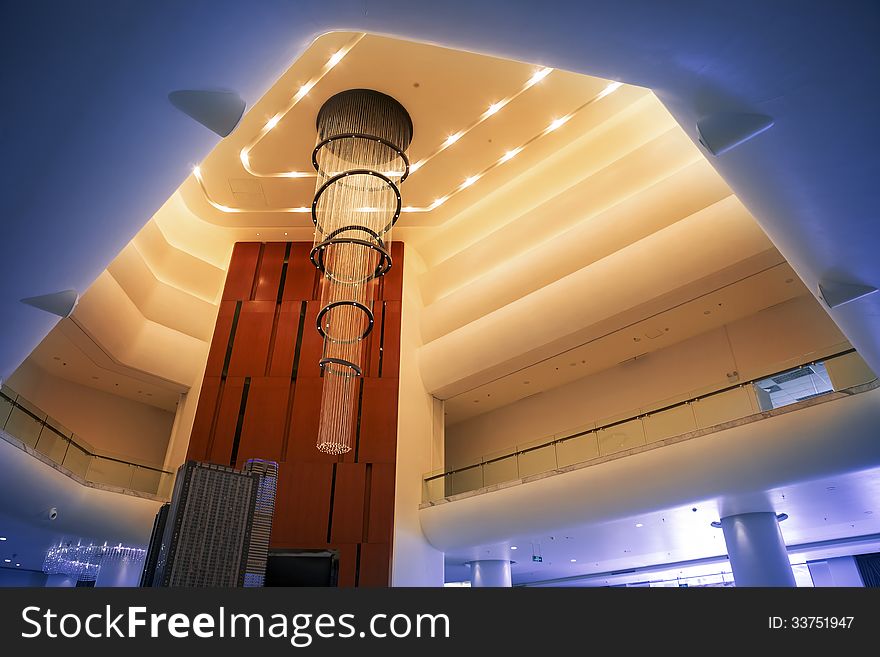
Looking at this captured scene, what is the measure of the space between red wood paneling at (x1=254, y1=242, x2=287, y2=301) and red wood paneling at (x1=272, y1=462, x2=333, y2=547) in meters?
4.21

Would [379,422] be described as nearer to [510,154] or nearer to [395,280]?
[395,280]

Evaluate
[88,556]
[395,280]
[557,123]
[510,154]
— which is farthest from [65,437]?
[557,123]

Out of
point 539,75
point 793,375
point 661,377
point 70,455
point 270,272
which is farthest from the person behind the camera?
point 270,272

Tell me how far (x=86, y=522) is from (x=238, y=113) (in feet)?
30.7

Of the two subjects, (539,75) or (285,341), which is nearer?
(539,75)

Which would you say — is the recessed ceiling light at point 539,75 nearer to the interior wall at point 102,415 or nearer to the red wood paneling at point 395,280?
the red wood paneling at point 395,280

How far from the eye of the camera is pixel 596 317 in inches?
418

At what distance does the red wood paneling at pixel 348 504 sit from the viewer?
1080cm

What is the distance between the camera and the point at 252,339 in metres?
12.9

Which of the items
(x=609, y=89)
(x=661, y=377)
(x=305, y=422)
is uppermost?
(x=609, y=89)

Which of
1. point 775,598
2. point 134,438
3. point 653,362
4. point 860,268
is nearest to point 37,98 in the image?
point 775,598

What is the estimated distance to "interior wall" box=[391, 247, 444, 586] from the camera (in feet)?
35.7

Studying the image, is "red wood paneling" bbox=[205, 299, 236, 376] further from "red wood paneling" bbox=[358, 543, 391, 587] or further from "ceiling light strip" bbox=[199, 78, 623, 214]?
"red wood paneling" bbox=[358, 543, 391, 587]

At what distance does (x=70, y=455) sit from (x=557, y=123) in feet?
34.8
